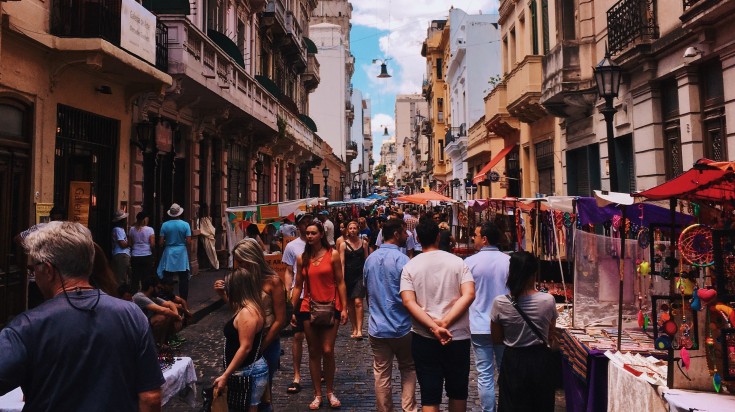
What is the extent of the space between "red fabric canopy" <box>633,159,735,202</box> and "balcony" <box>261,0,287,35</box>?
22.4 metres

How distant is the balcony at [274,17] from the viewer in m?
24.2

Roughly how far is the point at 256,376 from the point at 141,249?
7983 mm

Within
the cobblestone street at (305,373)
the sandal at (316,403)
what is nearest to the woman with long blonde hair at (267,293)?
the sandal at (316,403)

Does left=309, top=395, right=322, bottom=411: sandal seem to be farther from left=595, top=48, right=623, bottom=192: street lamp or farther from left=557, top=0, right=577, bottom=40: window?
left=557, top=0, right=577, bottom=40: window

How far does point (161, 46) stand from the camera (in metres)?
12.7

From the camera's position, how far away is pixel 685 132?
33.1 ft

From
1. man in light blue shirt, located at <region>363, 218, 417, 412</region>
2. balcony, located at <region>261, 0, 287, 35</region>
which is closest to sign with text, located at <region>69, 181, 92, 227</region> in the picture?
man in light blue shirt, located at <region>363, 218, 417, 412</region>

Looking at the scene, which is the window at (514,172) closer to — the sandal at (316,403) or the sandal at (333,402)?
the sandal at (333,402)

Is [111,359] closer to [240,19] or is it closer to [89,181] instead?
[89,181]

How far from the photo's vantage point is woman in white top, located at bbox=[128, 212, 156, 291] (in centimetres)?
1092

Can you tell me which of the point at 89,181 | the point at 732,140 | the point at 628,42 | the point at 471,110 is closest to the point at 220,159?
the point at 89,181

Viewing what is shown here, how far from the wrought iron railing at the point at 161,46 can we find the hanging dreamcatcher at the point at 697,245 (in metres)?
11.7

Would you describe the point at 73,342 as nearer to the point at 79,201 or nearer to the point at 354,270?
the point at 354,270

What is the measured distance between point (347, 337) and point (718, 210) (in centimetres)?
614
